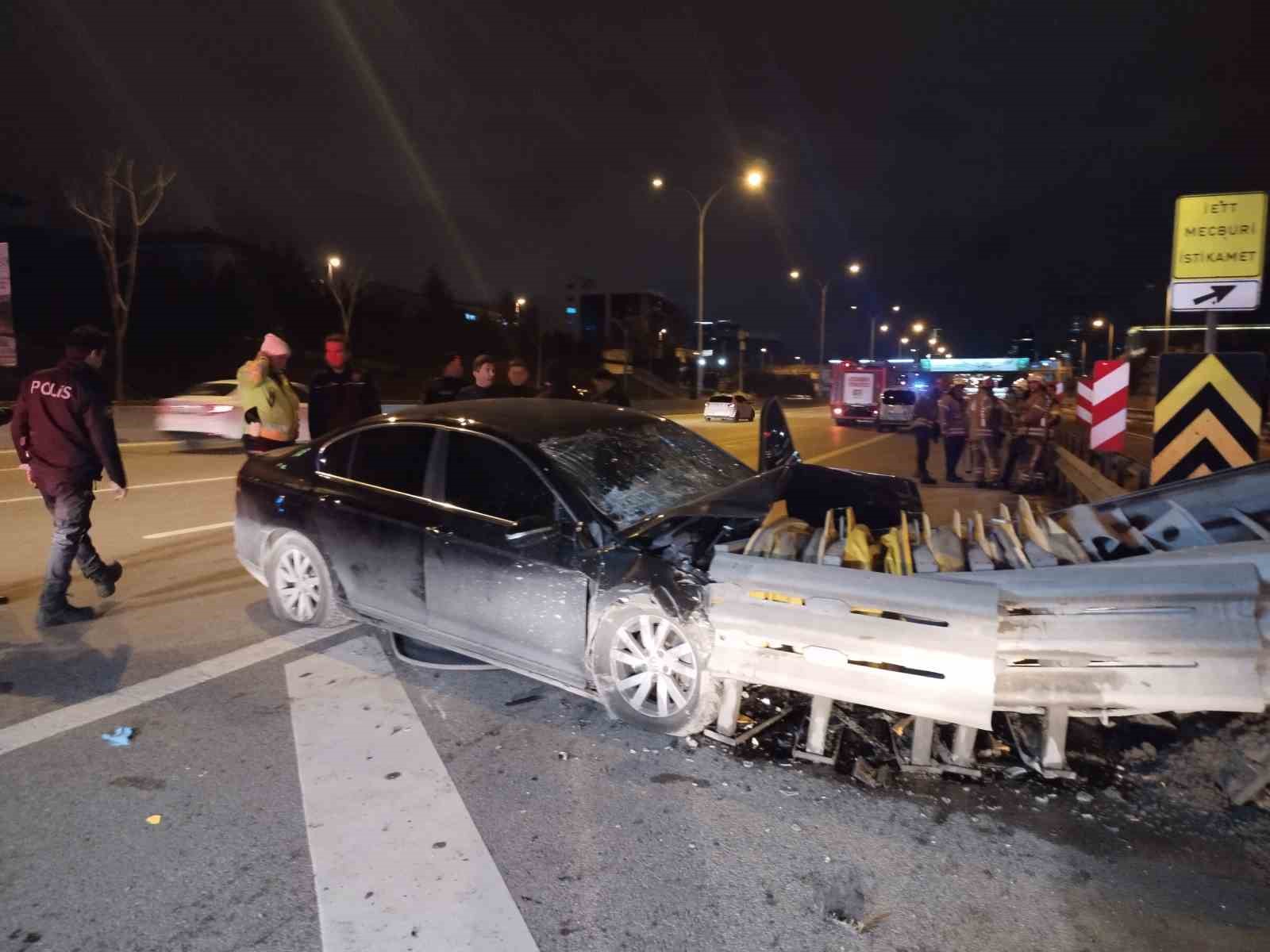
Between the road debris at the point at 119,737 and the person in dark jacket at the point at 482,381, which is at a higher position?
the person in dark jacket at the point at 482,381

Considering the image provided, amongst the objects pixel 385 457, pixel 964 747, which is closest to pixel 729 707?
pixel 964 747

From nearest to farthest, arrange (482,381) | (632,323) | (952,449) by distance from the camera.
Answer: (482,381)
(952,449)
(632,323)

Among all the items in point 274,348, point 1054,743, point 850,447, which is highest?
point 274,348

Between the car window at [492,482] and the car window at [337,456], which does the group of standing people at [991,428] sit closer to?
the car window at [492,482]

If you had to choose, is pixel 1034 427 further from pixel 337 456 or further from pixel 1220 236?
pixel 337 456

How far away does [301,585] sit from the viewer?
532 centimetres

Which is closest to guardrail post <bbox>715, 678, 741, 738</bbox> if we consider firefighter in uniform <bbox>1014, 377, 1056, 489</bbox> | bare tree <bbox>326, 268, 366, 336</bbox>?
firefighter in uniform <bbox>1014, 377, 1056, 489</bbox>

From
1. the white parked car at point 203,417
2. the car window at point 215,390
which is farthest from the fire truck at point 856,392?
the car window at point 215,390

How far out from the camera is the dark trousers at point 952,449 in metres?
13.4

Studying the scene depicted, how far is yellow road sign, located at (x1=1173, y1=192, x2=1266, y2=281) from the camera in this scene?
6.18 m

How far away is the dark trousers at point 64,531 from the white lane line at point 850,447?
11.2 metres

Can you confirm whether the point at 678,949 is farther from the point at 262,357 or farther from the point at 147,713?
the point at 262,357

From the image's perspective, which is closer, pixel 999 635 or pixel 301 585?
pixel 999 635

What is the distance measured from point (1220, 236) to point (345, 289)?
4984 centimetres
